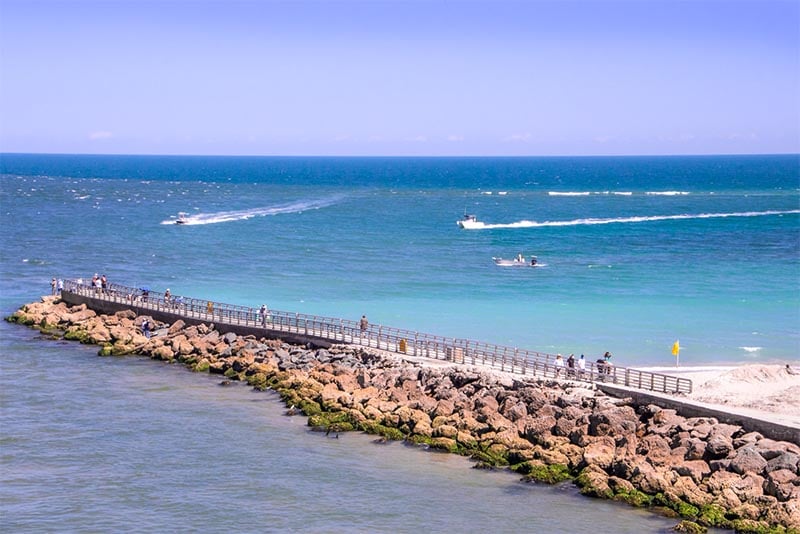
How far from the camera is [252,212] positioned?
118m

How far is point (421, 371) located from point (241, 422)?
22.0ft

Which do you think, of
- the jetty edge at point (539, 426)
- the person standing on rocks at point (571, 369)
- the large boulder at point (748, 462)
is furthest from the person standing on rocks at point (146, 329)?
the large boulder at point (748, 462)

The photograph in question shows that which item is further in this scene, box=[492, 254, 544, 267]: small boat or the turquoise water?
box=[492, 254, 544, 267]: small boat

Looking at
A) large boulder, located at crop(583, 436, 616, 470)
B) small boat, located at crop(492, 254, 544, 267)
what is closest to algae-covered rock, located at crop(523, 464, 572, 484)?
large boulder, located at crop(583, 436, 616, 470)

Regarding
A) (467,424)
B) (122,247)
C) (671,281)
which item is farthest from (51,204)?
(467,424)

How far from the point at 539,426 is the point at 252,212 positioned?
89.8 m

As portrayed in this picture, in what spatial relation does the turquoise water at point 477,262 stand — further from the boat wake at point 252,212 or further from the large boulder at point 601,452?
the large boulder at point 601,452

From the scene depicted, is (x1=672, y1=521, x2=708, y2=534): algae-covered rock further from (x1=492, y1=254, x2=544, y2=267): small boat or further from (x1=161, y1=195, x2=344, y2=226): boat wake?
(x1=161, y1=195, x2=344, y2=226): boat wake

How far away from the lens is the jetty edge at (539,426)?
2704cm

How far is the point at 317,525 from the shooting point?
26734 millimetres

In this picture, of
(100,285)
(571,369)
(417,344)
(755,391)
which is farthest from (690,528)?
(100,285)

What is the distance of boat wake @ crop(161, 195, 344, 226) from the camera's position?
107 metres

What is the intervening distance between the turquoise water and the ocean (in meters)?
0.29

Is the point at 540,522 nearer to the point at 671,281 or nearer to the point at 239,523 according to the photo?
the point at 239,523
